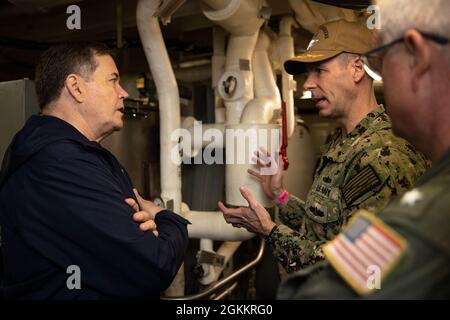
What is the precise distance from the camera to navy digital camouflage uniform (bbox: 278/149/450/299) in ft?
1.58

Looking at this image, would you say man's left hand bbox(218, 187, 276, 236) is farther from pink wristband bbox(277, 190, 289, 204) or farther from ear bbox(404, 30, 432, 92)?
ear bbox(404, 30, 432, 92)

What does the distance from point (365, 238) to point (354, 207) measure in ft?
1.81

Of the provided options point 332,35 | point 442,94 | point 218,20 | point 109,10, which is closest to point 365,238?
point 442,94

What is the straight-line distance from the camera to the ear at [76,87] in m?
1.12

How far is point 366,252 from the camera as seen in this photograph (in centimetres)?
54

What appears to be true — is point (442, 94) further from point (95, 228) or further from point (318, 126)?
point (318, 126)

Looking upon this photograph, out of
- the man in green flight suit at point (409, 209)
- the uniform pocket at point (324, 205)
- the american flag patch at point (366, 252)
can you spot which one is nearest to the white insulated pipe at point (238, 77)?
the uniform pocket at point (324, 205)

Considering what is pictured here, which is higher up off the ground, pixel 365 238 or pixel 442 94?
pixel 442 94

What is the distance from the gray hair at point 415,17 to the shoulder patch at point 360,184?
484 mm

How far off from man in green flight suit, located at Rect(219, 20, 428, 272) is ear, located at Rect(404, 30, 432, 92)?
0.44 meters

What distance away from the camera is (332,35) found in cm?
134

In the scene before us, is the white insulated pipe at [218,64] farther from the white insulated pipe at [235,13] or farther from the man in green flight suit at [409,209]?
the man in green flight suit at [409,209]

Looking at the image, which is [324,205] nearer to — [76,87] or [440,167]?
[440,167]

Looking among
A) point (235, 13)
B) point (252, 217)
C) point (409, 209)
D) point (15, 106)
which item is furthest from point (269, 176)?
point (409, 209)
